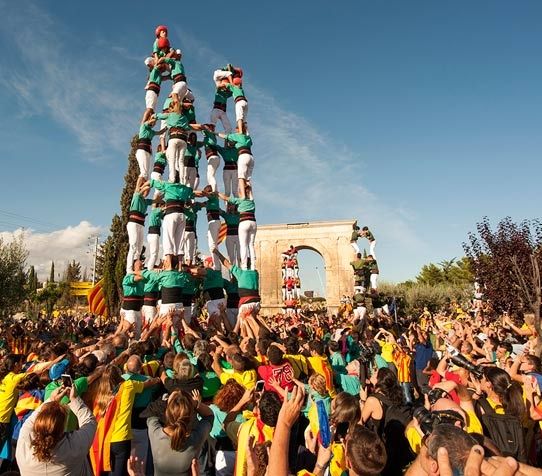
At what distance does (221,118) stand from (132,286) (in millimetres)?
6900

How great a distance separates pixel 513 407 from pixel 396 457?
1.28 m

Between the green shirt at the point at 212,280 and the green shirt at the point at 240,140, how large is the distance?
417 cm

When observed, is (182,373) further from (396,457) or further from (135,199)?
(135,199)

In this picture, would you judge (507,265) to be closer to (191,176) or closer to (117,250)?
(191,176)

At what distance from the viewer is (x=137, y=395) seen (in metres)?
4.41

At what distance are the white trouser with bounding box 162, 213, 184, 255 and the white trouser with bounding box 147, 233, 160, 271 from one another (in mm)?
1415

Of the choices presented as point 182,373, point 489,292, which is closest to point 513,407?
point 182,373

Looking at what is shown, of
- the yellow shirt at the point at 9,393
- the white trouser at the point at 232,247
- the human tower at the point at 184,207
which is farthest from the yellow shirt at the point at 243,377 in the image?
the white trouser at the point at 232,247

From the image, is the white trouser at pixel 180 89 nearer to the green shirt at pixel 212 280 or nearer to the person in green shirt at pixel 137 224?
the person in green shirt at pixel 137 224

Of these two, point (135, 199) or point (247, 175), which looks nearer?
point (135, 199)

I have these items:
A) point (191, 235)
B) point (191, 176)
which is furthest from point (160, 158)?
point (191, 235)

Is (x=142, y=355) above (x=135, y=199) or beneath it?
beneath

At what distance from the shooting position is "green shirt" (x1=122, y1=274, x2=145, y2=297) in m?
11.5

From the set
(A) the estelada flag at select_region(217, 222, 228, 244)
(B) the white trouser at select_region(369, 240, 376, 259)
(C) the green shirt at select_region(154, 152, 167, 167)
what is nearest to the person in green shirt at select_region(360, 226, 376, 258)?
(B) the white trouser at select_region(369, 240, 376, 259)
